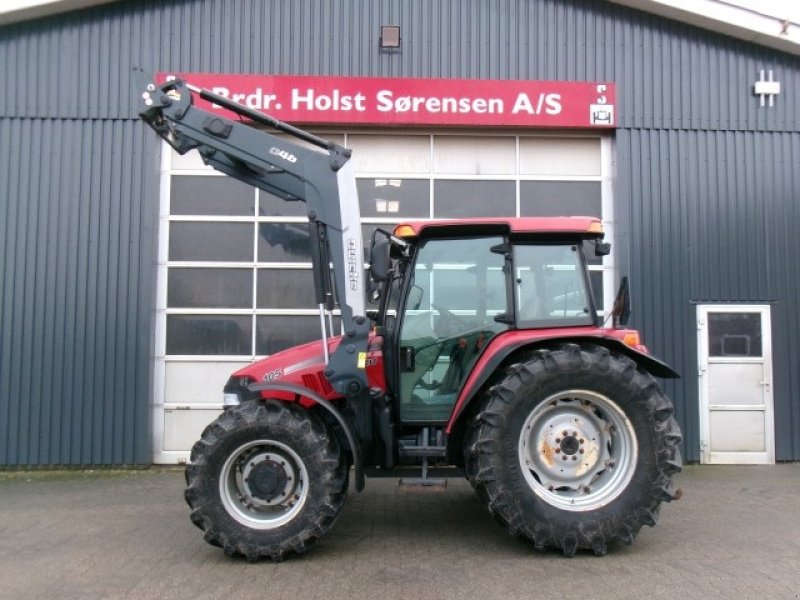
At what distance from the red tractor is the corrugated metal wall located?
3.67 metres

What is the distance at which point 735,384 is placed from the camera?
8.59m

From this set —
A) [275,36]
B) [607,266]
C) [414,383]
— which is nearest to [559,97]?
[607,266]

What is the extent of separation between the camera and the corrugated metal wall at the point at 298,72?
27.6 ft

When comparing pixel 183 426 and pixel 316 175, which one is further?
pixel 183 426

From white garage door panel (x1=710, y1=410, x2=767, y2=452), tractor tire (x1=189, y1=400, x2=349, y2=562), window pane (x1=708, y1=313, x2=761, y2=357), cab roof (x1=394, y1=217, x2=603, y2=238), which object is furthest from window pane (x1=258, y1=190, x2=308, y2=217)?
white garage door panel (x1=710, y1=410, x2=767, y2=452)

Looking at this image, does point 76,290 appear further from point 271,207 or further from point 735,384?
point 735,384

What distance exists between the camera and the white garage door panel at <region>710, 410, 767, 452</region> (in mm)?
8539

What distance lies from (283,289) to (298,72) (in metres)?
2.77

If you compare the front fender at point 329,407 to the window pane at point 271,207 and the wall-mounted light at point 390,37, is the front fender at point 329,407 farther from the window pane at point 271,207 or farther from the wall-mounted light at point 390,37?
the wall-mounted light at point 390,37

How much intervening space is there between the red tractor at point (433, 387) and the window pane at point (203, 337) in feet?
11.0

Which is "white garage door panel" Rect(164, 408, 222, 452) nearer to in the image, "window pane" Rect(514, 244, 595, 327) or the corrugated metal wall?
the corrugated metal wall

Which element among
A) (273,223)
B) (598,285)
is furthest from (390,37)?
(598,285)

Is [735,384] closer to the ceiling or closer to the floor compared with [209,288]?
closer to the floor

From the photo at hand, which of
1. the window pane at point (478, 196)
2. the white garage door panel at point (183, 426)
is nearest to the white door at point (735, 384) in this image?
the window pane at point (478, 196)
